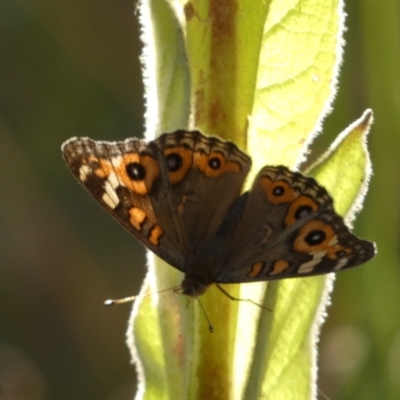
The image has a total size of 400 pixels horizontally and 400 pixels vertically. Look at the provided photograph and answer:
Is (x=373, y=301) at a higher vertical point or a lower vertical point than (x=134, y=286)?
higher

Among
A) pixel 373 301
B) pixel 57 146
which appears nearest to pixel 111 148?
pixel 373 301

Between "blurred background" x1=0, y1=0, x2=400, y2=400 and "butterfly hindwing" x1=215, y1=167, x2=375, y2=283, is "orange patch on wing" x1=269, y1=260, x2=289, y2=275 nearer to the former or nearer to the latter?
"butterfly hindwing" x1=215, y1=167, x2=375, y2=283

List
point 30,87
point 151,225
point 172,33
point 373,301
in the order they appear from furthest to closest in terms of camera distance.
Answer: point 30,87
point 373,301
point 151,225
point 172,33

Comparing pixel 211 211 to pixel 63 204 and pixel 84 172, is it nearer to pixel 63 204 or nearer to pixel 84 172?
pixel 84 172

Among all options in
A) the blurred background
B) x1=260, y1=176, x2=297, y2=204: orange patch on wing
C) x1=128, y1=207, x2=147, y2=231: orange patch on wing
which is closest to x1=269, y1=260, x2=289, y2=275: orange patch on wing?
x1=260, y1=176, x2=297, y2=204: orange patch on wing

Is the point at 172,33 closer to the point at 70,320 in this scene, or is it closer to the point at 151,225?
the point at 151,225

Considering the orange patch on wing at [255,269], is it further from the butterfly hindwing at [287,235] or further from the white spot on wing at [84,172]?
the white spot on wing at [84,172]
